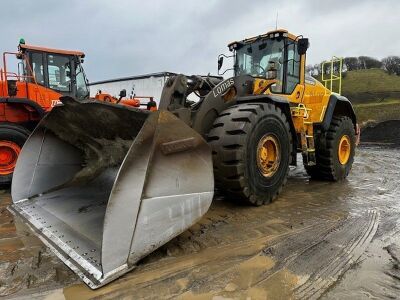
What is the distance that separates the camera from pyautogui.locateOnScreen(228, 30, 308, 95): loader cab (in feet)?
18.5

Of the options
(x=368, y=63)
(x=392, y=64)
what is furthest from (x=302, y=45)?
(x=368, y=63)

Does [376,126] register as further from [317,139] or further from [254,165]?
[254,165]

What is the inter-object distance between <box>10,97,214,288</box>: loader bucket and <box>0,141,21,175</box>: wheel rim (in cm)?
202

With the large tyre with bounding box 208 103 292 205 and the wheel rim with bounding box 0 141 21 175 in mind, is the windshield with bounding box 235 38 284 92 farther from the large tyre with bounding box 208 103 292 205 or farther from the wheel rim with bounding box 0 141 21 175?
the wheel rim with bounding box 0 141 21 175

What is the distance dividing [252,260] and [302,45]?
12.6ft

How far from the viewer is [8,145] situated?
624 cm

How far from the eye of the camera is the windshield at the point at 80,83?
8273 millimetres

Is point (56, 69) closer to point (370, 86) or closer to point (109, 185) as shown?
point (109, 185)

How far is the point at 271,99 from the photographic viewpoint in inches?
188

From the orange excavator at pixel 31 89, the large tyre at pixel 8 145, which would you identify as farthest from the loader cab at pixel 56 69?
the large tyre at pixel 8 145

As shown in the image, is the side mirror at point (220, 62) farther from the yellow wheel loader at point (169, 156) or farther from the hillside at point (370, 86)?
the hillside at point (370, 86)

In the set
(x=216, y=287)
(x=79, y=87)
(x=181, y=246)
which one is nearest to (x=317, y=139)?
(x=181, y=246)

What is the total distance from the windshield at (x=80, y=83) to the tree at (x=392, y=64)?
131 ft

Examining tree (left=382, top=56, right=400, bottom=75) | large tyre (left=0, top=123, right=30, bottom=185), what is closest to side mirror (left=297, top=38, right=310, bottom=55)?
large tyre (left=0, top=123, right=30, bottom=185)
